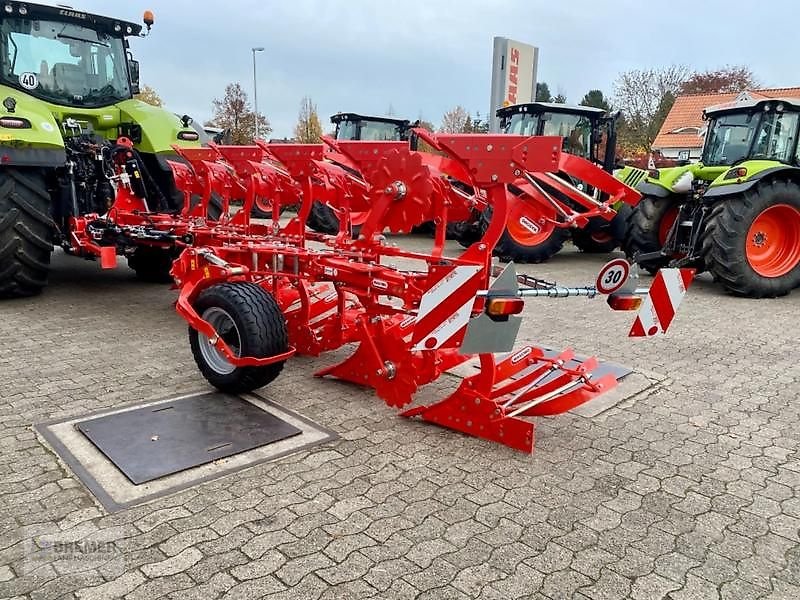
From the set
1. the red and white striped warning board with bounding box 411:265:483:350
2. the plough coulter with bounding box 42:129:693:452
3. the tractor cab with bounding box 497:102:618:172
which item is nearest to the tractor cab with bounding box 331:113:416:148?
the tractor cab with bounding box 497:102:618:172

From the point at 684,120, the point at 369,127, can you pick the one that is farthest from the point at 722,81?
the point at 369,127

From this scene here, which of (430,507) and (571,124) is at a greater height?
(571,124)

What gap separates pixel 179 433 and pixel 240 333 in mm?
640

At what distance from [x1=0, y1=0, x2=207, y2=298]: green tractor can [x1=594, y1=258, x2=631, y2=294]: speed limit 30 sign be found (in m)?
5.04

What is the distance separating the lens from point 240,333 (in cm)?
358

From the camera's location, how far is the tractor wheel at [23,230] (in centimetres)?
564

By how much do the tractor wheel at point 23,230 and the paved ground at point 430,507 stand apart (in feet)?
5.74

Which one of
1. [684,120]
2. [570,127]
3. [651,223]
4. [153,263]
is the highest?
[684,120]

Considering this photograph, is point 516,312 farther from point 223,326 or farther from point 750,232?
point 750,232

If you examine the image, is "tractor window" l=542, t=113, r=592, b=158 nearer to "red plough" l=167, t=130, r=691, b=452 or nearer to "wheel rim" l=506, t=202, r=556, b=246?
"red plough" l=167, t=130, r=691, b=452

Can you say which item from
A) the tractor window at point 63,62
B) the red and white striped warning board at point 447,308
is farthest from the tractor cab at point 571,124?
the red and white striped warning board at point 447,308

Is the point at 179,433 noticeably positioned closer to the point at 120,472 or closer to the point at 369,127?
the point at 120,472

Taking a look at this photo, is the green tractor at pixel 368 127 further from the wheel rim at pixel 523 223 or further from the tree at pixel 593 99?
the tree at pixel 593 99

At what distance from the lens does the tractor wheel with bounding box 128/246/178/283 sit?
6.99m
